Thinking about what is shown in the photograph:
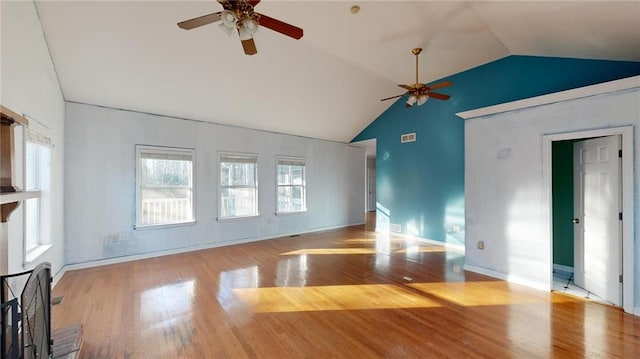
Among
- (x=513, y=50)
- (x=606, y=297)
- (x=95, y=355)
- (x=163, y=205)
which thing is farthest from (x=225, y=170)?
(x=606, y=297)

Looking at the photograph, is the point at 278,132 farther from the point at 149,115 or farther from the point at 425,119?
the point at 425,119

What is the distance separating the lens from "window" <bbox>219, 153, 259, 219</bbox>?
5.73 meters

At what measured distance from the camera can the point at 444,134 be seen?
18.8 ft

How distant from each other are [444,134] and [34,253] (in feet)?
22.1

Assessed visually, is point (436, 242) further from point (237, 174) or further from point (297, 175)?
point (237, 174)

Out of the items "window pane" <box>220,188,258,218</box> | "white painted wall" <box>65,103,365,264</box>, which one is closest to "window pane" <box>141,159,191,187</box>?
"white painted wall" <box>65,103,365,264</box>

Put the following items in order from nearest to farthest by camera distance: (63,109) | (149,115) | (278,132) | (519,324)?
1. (519,324)
2. (63,109)
3. (149,115)
4. (278,132)

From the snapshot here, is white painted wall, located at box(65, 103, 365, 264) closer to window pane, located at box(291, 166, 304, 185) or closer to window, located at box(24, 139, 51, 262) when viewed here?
window pane, located at box(291, 166, 304, 185)

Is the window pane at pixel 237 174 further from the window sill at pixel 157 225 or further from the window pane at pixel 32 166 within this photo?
the window pane at pixel 32 166

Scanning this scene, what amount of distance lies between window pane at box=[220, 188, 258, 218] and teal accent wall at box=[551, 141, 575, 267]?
556 centimetres

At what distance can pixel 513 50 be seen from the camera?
447 cm

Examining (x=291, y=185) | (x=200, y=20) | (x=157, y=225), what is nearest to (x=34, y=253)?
(x=157, y=225)

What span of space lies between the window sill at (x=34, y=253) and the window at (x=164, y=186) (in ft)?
4.77

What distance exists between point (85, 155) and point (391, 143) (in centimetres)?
622
